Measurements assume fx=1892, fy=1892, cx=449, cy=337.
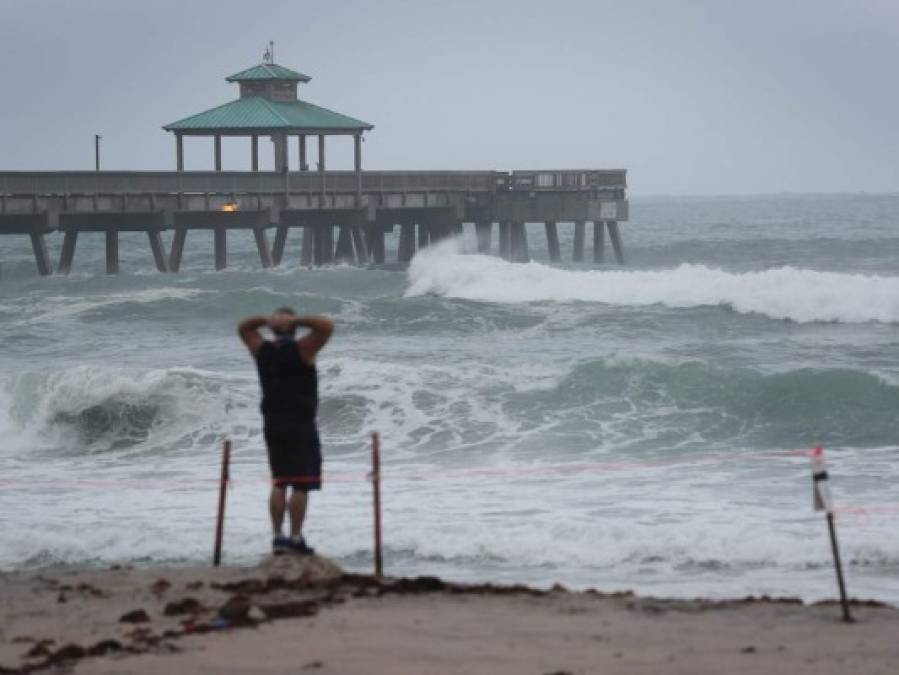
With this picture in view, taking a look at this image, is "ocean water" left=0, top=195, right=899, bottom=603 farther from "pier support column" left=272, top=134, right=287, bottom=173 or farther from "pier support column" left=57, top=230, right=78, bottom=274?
"pier support column" left=272, top=134, right=287, bottom=173

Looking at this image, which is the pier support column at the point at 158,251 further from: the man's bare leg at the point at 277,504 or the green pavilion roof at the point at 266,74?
the man's bare leg at the point at 277,504

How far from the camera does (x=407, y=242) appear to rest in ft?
180

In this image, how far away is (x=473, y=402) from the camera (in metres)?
23.2

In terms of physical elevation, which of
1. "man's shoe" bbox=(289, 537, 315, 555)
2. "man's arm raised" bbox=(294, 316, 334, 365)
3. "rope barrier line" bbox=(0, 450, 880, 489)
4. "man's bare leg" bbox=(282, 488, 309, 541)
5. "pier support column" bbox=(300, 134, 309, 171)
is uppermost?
"pier support column" bbox=(300, 134, 309, 171)

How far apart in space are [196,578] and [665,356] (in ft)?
57.4

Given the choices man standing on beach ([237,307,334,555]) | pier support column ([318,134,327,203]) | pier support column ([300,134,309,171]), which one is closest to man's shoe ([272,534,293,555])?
man standing on beach ([237,307,334,555])

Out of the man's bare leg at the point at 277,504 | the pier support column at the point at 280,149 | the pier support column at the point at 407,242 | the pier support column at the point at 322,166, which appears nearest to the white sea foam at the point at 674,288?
the pier support column at the point at 407,242

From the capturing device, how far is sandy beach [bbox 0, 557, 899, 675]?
29.7ft

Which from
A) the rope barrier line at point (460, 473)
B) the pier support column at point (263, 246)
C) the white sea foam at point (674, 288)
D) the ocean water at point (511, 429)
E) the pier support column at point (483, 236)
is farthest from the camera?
the pier support column at point (483, 236)

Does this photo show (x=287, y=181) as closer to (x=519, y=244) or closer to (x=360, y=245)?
(x=360, y=245)

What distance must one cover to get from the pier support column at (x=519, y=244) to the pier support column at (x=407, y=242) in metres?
2.90

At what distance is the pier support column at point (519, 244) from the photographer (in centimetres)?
5416

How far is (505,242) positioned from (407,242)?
2.83 m

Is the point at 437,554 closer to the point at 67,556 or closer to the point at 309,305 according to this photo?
the point at 67,556
